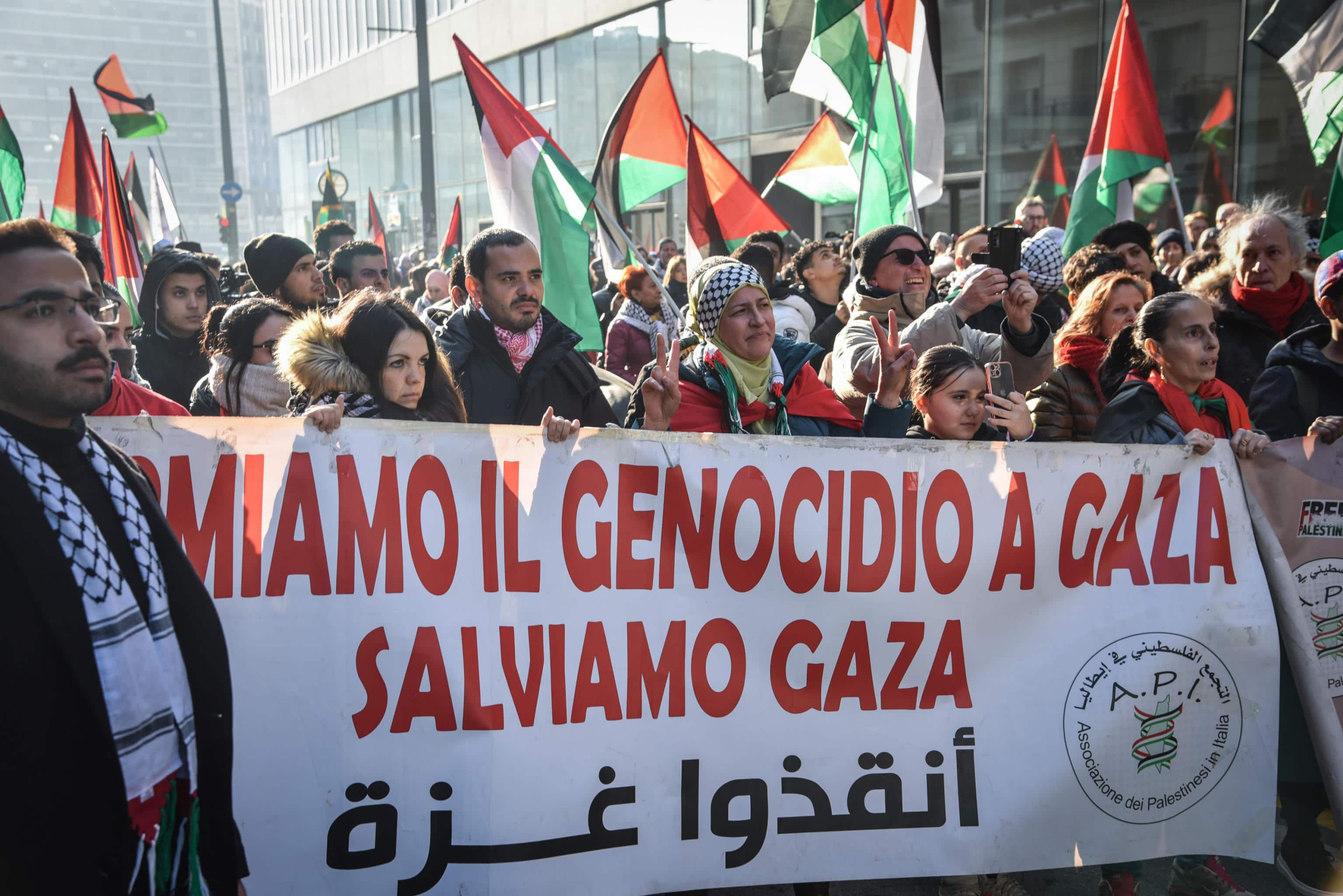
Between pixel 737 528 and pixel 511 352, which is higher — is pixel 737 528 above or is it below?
below

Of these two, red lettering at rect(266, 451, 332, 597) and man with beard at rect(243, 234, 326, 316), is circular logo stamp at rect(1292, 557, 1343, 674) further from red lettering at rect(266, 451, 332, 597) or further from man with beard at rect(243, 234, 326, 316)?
man with beard at rect(243, 234, 326, 316)

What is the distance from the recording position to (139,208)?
1123 centimetres

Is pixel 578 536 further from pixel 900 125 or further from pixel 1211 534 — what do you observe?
pixel 900 125

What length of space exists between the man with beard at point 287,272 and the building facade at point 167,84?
3814 inches

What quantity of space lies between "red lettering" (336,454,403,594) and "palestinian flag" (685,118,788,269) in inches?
158

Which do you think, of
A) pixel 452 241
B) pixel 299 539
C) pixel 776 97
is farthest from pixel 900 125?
pixel 776 97

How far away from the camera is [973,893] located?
3.13 m

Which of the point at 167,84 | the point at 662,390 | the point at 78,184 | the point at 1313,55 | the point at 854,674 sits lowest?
the point at 854,674

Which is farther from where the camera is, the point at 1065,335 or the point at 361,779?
the point at 1065,335

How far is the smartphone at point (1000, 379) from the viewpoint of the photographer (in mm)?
3289

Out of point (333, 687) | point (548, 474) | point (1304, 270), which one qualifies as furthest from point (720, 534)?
point (1304, 270)

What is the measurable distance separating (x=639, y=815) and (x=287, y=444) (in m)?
1.33

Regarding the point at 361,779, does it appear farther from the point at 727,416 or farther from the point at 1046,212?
the point at 1046,212

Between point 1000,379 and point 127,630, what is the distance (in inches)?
105
